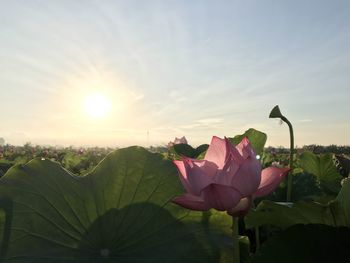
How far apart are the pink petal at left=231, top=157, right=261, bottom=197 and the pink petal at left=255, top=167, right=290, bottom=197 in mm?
43

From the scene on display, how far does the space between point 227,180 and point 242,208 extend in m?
0.07

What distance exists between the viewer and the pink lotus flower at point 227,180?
34.6 inches

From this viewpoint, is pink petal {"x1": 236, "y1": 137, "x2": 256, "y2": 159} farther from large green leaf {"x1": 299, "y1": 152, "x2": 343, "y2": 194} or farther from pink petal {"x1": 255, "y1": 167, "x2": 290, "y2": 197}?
large green leaf {"x1": 299, "y1": 152, "x2": 343, "y2": 194}

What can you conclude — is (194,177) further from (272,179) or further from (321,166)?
(321,166)

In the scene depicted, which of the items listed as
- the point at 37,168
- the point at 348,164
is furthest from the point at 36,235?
the point at 348,164

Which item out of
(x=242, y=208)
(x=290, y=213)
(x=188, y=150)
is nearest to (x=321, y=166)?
(x=188, y=150)

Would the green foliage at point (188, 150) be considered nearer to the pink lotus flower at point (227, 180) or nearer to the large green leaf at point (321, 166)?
the large green leaf at point (321, 166)

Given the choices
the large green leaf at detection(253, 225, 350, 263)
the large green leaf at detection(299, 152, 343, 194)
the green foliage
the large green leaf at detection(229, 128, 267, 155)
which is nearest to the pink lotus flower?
the large green leaf at detection(253, 225, 350, 263)

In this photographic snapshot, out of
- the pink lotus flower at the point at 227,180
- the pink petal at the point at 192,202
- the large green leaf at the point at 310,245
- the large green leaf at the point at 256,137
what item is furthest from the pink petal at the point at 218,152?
the large green leaf at the point at 256,137

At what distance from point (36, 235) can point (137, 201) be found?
0.26 meters

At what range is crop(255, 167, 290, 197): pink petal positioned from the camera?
924 mm

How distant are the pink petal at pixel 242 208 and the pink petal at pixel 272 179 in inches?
1.0

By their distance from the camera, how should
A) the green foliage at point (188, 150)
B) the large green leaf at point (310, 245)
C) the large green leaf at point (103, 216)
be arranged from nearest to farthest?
the large green leaf at point (310, 245)
the large green leaf at point (103, 216)
the green foliage at point (188, 150)

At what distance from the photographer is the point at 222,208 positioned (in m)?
0.88
